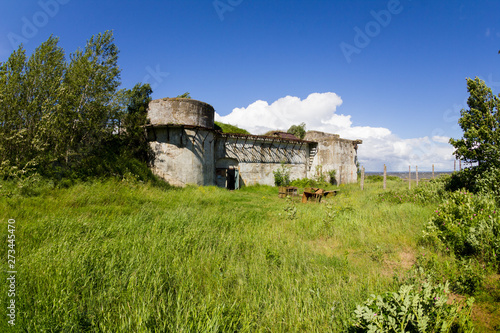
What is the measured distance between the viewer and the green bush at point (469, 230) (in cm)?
404

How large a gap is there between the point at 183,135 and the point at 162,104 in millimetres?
2391

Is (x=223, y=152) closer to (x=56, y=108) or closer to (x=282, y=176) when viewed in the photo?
(x=282, y=176)

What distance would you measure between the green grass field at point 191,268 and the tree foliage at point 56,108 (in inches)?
82.7

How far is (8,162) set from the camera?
693cm

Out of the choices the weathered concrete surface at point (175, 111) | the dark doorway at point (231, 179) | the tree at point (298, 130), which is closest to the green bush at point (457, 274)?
the weathered concrete surface at point (175, 111)

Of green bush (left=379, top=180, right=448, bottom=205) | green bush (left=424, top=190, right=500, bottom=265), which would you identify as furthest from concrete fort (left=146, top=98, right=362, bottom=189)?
green bush (left=424, top=190, right=500, bottom=265)

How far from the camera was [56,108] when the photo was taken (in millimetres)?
8156

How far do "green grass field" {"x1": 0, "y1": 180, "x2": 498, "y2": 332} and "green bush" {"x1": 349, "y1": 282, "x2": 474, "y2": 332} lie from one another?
1.42 feet

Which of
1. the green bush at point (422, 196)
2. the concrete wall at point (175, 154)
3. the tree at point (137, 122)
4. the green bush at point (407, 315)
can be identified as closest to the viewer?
the green bush at point (407, 315)

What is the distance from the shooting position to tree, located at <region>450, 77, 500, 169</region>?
25.2 ft

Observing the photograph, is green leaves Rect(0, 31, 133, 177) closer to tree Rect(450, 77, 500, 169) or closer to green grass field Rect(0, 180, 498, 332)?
green grass field Rect(0, 180, 498, 332)

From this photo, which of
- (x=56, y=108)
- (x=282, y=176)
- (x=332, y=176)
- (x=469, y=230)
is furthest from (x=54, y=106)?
(x=332, y=176)

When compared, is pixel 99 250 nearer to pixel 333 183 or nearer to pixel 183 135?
pixel 183 135

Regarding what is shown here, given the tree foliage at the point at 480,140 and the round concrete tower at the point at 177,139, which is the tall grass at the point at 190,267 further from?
the round concrete tower at the point at 177,139
